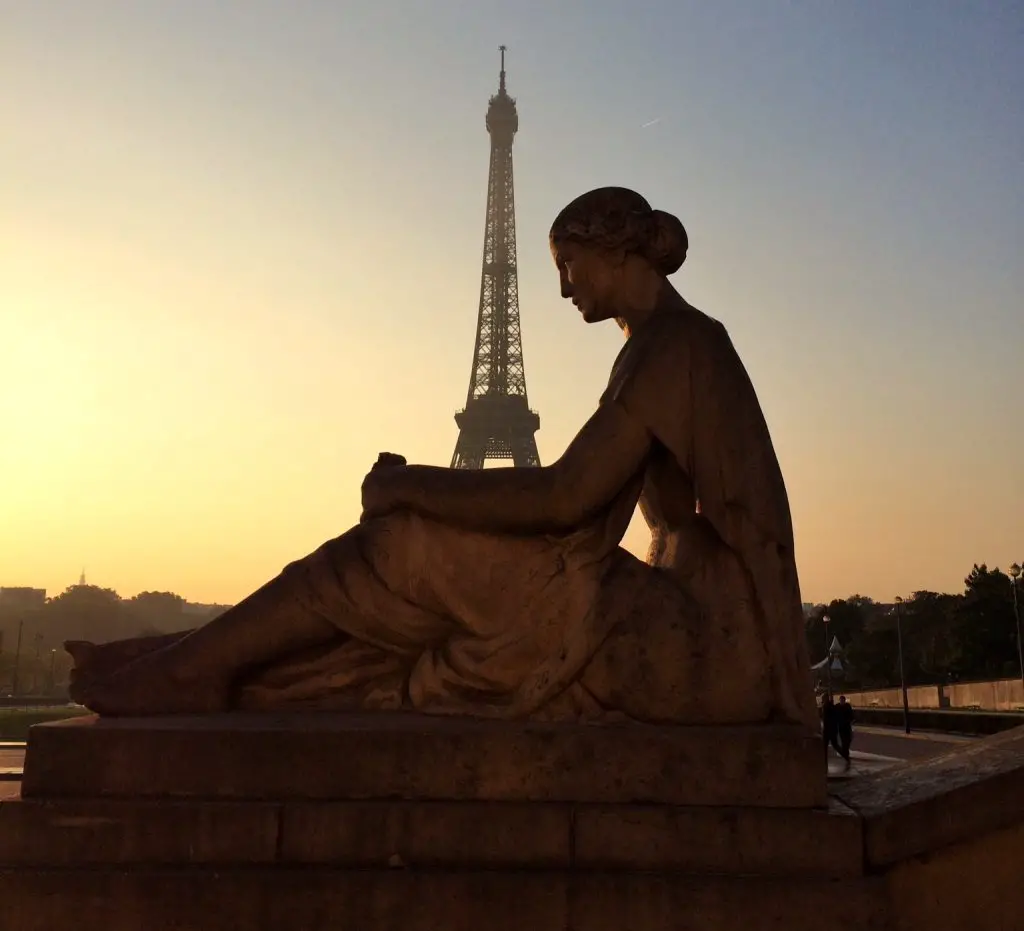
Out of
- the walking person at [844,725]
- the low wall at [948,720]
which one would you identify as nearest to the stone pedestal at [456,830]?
the walking person at [844,725]

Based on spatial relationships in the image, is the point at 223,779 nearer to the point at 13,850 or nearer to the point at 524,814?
the point at 13,850

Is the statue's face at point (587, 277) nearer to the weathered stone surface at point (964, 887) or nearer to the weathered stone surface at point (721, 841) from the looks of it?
the weathered stone surface at point (721, 841)

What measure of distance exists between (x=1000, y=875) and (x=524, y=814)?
1.53 m

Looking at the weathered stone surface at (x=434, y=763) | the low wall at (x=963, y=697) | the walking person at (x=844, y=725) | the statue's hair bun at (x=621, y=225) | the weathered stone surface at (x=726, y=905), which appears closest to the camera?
the weathered stone surface at (x=726, y=905)

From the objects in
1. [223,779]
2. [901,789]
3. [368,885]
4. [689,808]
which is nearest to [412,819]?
[368,885]

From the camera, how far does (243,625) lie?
398 centimetres

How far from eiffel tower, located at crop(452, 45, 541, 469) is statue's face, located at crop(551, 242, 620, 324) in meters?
40.4

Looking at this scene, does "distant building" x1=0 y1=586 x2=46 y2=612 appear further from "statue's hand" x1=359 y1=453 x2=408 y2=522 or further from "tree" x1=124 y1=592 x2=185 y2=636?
"statue's hand" x1=359 y1=453 x2=408 y2=522

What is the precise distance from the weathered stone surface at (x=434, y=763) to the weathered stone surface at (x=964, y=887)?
391mm

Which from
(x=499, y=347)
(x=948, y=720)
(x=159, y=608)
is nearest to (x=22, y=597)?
(x=159, y=608)

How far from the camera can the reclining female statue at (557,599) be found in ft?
12.3

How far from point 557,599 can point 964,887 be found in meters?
1.66

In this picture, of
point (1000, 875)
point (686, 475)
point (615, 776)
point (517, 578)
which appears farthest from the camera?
point (686, 475)

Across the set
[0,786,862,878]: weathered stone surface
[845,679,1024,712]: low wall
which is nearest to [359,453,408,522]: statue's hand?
[0,786,862,878]: weathered stone surface
